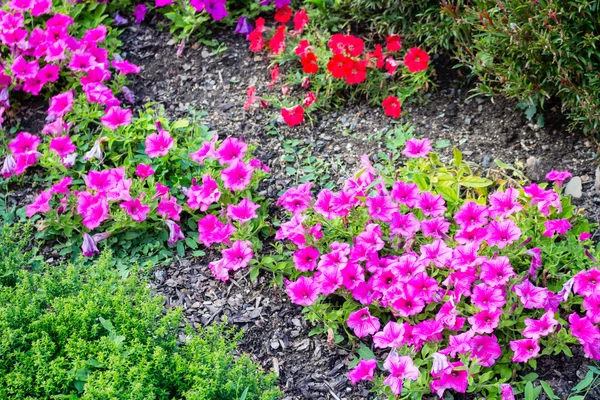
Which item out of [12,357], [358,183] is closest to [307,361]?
[358,183]

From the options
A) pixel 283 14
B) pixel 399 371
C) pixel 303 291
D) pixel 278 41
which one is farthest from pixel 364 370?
pixel 283 14

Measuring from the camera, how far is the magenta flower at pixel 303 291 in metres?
3.18

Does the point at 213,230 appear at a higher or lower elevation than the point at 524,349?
higher

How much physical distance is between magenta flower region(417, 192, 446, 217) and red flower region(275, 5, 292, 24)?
173cm

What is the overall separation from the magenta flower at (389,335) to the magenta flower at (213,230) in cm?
88

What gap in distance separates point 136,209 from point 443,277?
4.79 feet

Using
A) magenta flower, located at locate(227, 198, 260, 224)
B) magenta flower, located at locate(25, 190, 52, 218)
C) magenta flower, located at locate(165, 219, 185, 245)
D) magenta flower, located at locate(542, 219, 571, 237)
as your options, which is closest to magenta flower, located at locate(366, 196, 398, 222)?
magenta flower, located at locate(227, 198, 260, 224)

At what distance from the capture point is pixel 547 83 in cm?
380

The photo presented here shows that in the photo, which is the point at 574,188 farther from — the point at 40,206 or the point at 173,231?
the point at 40,206

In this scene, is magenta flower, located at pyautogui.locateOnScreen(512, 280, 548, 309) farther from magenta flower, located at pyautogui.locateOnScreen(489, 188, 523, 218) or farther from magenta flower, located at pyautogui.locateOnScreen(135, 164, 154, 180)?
magenta flower, located at pyautogui.locateOnScreen(135, 164, 154, 180)

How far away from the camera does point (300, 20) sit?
14.5ft

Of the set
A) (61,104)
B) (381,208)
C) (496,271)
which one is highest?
(61,104)

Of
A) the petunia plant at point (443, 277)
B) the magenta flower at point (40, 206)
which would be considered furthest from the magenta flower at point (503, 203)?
the magenta flower at point (40, 206)

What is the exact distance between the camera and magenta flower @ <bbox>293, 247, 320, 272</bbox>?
10.8 ft
